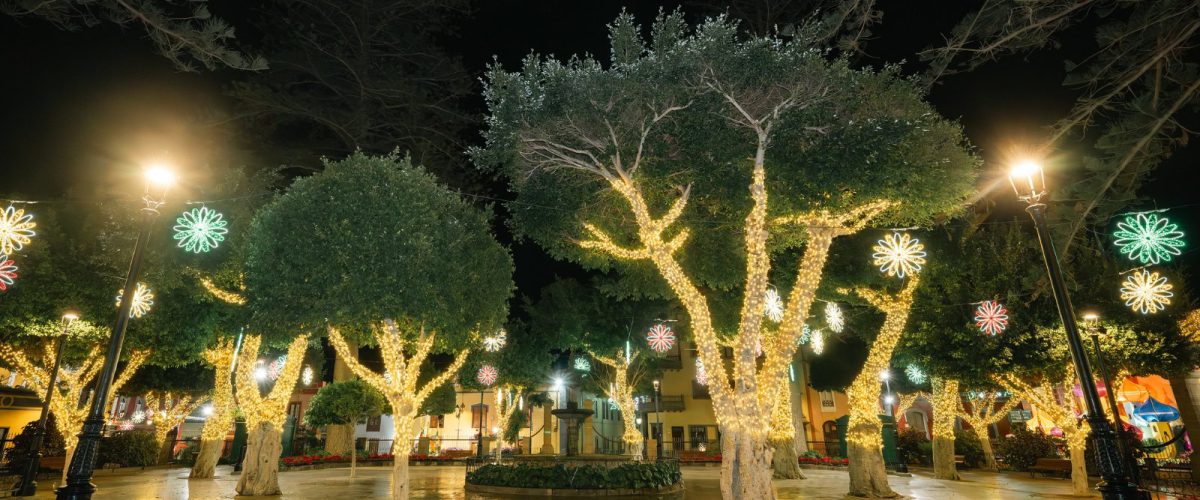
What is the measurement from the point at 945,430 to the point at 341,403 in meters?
25.3

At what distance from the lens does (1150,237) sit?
977 centimetres

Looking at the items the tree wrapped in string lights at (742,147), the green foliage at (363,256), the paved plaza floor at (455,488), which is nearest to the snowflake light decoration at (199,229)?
the green foliage at (363,256)

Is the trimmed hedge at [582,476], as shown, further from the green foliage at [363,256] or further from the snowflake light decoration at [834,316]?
the snowflake light decoration at [834,316]

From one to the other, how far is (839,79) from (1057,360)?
10.4 m

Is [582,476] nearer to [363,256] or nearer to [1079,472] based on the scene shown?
[363,256]

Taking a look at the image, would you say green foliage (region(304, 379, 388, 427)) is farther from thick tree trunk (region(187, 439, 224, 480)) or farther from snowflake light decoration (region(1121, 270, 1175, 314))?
snowflake light decoration (region(1121, 270, 1175, 314))

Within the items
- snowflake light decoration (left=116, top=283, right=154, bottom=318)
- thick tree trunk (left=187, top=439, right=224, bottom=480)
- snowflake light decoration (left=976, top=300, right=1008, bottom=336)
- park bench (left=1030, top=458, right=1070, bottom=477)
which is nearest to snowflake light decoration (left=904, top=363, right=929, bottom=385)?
park bench (left=1030, top=458, right=1070, bottom=477)

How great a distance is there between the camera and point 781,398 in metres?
18.9

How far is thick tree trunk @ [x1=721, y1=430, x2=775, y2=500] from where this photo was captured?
10.4m

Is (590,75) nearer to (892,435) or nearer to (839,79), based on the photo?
(839,79)

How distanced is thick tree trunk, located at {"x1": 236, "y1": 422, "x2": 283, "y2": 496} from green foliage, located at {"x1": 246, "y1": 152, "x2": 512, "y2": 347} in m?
4.82

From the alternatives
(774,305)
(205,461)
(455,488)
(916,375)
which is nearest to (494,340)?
(455,488)

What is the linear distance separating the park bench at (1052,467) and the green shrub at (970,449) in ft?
10.3

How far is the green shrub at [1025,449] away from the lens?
22781 mm
